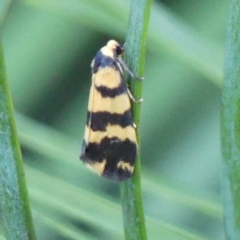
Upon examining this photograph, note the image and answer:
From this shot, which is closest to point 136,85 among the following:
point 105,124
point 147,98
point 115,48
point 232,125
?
point 232,125

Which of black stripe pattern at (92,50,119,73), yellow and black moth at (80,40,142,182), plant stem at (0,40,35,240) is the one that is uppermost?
black stripe pattern at (92,50,119,73)

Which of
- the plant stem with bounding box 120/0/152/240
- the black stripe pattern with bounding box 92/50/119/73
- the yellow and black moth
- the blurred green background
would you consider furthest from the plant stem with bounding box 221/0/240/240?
the blurred green background

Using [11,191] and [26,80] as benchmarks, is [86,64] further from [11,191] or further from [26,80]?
[11,191]

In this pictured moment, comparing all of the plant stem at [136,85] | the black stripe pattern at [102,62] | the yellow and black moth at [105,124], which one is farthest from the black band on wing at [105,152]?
the plant stem at [136,85]

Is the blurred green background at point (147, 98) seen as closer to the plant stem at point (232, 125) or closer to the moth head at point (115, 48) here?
the moth head at point (115, 48)

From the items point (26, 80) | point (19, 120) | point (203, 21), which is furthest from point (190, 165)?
point (19, 120)

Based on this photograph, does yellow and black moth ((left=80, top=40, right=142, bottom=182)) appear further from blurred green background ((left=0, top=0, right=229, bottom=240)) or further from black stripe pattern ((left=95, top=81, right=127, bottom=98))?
blurred green background ((left=0, top=0, right=229, bottom=240))

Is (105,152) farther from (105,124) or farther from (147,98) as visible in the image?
(147,98)

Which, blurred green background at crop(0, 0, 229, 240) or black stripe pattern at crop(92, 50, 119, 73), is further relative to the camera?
blurred green background at crop(0, 0, 229, 240)
